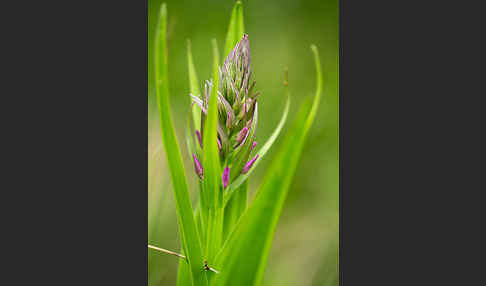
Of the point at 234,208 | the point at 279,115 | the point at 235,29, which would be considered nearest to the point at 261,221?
the point at 234,208

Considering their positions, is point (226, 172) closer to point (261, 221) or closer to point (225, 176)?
point (225, 176)

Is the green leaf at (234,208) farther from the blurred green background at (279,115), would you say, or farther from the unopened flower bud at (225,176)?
the blurred green background at (279,115)

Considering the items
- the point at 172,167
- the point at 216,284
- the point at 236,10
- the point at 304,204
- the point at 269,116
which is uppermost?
the point at 236,10

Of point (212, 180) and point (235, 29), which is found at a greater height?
→ point (235, 29)

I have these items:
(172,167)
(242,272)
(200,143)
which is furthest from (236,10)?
(242,272)

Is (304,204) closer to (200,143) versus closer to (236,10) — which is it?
(200,143)

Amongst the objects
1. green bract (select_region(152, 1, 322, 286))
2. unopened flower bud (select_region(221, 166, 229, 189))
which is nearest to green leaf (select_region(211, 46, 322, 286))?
green bract (select_region(152, 1, 322, 286))
